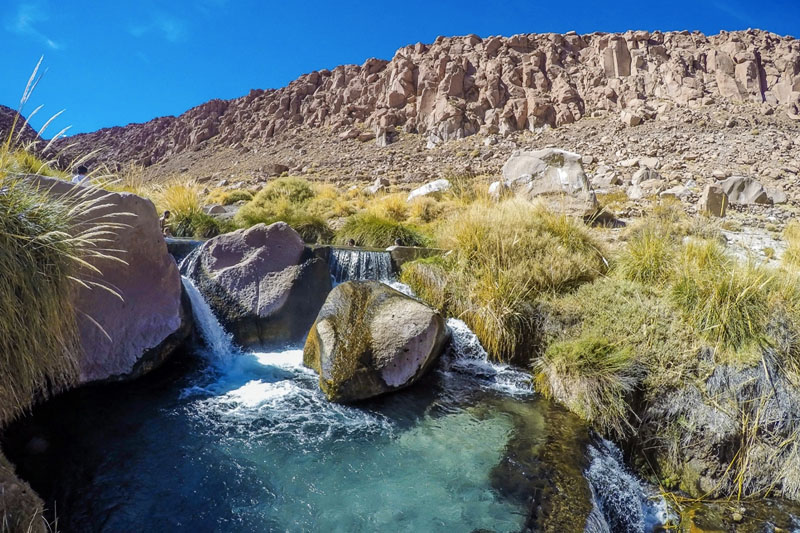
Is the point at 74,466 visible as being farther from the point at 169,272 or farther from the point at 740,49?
the point at 740,49

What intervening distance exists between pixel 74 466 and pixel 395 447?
223 cm

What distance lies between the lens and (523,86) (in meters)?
36.8

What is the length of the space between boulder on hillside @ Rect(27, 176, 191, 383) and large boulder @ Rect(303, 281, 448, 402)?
155 centimetres

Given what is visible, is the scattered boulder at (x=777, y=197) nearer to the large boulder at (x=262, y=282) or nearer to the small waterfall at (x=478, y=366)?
the small waterfall at (x=478, y=366)

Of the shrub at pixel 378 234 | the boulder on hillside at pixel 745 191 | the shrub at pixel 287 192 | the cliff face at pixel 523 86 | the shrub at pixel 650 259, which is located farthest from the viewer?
the cliff face at pixel 523 86

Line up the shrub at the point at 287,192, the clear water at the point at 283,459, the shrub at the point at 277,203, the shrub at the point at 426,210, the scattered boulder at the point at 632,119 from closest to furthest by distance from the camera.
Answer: the clear water at the point at 283,459 → the shrub at the point at 426,210 → the shrub at the point at 277,203 → the shrub at the point at 287,192 → the scattered boulder at the point at 632,119

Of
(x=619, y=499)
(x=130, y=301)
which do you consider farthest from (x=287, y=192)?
(x=619, y=499)

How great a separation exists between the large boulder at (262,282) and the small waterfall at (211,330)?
0.26 feet

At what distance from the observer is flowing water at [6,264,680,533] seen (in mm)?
2635

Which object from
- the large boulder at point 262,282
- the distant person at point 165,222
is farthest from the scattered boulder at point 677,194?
the distant person at point 165,222

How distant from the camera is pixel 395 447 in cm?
341

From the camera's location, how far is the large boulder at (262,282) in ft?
17.7

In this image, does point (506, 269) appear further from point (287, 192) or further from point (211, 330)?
point (287, 192)

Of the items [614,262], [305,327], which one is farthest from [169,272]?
[614,262]
